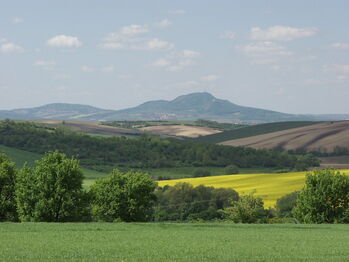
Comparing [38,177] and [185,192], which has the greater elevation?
[38,177]

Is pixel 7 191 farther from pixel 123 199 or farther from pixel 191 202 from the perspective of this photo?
pixel 191 202

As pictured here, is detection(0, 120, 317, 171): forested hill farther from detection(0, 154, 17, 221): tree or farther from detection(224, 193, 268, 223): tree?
detection(224, 193, 268, 223): tree

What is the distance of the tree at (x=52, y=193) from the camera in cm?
6053

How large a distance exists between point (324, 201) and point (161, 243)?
3621cm

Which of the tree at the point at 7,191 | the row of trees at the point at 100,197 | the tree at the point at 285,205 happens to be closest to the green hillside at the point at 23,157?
the tree at the point at 285,205

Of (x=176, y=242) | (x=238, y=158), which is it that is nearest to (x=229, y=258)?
(x=176, y=242)

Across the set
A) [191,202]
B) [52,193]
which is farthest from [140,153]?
[52,193]

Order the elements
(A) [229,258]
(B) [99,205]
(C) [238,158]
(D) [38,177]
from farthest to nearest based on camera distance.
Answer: (C) [238,158] → (B) [99,205] → (D) [38,177] → (A) [229,258]

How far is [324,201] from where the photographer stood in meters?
68.2

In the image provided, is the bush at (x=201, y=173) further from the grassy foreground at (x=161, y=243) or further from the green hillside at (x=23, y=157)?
the grassy foreground at (x=161, y=243)

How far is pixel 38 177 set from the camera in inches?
2461

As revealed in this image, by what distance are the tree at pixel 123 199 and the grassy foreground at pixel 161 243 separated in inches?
566

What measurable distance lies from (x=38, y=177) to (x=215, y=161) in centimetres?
11815

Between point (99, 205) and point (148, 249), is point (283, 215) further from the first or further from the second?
point (148, 249)
